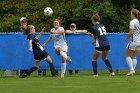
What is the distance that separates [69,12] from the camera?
42750 mm

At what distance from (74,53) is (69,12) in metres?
21.5

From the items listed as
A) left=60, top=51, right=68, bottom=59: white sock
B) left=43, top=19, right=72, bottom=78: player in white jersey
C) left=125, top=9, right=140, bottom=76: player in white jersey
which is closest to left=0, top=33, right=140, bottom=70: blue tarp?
left=43, top=19, right=72, bottom=78: player in white jersey

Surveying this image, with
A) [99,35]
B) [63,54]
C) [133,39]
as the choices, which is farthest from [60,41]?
[133,39]

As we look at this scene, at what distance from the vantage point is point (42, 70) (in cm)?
2202

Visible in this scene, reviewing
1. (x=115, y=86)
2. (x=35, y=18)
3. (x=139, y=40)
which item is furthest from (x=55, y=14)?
(x=115, y=86)

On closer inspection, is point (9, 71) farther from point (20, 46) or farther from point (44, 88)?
point (44, 88)

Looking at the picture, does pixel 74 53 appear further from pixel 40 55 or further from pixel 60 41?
pixel 40 55

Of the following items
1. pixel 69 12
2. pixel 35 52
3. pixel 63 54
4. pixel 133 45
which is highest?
pixel 69 12

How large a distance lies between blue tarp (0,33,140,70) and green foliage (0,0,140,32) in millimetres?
17006

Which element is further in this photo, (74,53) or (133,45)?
(74,53)

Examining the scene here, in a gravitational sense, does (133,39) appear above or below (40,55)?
above

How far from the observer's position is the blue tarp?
69.7ft

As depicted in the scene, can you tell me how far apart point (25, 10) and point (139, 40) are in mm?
26034

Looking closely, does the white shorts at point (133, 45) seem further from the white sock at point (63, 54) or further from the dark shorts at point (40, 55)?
the dark shorts at point (40, 55)
